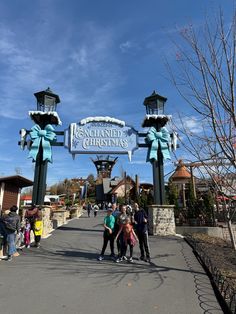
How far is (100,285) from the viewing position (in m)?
6.24

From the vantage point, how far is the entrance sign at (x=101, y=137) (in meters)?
15.7

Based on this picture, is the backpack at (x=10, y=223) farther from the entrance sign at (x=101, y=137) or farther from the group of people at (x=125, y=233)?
the entrance sign at (x=101, y=137)

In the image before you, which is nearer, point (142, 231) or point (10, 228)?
point (10, 228)

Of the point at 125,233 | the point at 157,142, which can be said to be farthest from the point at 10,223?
the point at 157,142

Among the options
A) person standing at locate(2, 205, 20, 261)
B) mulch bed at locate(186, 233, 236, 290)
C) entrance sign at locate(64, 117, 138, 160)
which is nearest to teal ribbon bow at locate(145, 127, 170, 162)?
entrance sign at locate(64, 117, 138, 160)

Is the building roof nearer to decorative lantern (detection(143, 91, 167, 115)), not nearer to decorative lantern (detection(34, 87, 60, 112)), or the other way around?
decorative lantern (detection(34, 87, 60, 112))

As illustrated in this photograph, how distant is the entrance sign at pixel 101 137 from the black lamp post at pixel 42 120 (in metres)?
1.32

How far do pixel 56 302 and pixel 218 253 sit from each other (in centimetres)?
721

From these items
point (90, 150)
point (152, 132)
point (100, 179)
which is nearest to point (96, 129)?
point (90, 150)

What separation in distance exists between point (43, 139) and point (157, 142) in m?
6.30

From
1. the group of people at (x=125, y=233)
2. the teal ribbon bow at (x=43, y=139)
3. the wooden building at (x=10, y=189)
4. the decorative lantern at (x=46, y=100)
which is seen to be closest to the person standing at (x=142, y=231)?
the group of people at (x=125, y=233)

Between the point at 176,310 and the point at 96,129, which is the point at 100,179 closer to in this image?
the point at 96,129

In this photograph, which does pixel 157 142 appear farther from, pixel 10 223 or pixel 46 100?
pixel 10 223

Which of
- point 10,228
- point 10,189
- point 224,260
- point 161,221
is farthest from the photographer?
point 10,189
